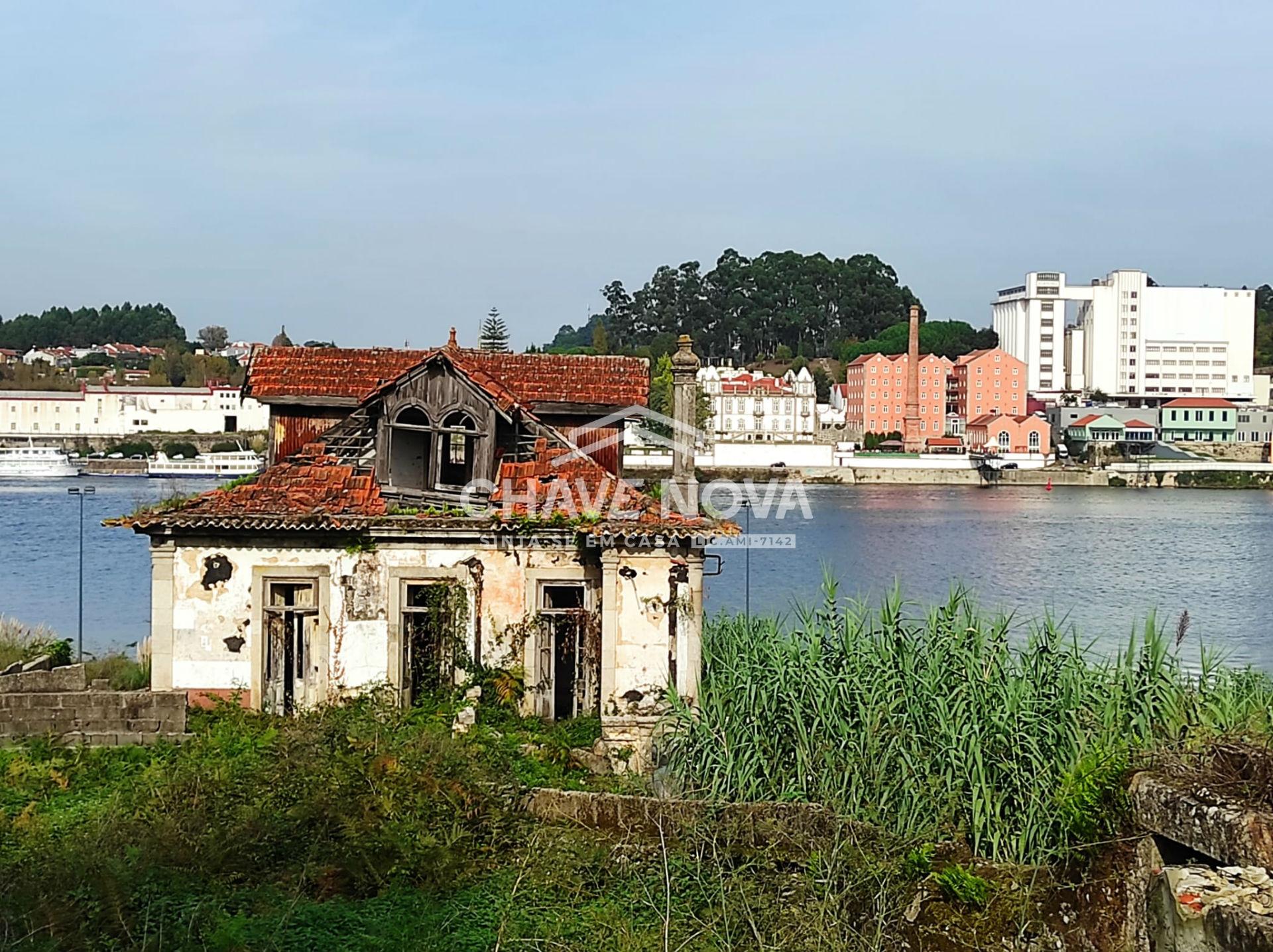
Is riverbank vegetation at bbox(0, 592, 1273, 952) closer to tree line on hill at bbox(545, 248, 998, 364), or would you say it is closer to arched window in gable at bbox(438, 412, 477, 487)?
arched window in gable at bbox(438, 412, 477, 487)

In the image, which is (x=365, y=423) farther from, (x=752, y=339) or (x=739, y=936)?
(x=752, y=339)

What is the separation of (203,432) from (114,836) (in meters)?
121

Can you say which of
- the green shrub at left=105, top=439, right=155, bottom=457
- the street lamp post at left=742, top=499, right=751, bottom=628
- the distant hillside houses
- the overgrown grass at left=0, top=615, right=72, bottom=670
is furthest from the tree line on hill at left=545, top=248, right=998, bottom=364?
the overgrown grass at left=0, top=615, right=72, bottom=670

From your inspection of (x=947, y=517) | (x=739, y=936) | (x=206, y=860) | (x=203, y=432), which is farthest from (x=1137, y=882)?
(x=203, y=432)

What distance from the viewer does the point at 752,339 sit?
15562 cm

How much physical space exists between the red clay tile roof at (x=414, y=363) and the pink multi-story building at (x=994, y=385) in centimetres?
10216

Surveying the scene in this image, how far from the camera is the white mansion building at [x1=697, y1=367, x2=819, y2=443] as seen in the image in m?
110

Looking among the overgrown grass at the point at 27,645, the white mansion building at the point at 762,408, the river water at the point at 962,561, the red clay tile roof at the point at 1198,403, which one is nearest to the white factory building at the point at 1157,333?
the red clay tile roof at the point at 1198,403

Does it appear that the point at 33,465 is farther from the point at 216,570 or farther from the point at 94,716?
the point at 94,716

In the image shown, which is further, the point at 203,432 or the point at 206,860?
the point at 203,432

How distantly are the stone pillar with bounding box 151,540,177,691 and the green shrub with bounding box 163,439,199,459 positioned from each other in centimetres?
10348

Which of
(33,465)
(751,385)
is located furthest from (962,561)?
(33,465)

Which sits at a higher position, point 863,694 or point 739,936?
point 863,694

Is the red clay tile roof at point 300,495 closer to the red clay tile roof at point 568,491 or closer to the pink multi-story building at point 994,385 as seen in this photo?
the red clay tile roof at point 568,491
